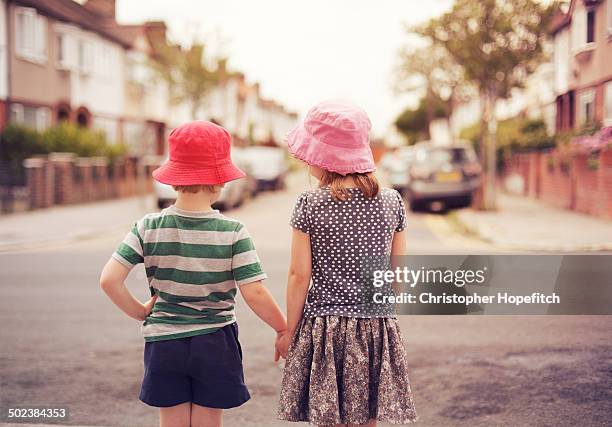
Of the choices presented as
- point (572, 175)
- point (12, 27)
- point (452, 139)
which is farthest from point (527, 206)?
point (12, 27)

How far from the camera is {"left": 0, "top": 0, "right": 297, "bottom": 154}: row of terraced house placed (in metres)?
5.04

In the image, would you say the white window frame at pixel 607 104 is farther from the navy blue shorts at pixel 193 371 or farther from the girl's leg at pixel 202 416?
the girl's leg at pixel 202 416

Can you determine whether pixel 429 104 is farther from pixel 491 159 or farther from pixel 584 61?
pixel 491 159

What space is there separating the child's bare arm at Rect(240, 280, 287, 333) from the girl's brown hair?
0.35 meters

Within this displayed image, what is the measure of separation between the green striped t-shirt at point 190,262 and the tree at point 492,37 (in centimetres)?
212

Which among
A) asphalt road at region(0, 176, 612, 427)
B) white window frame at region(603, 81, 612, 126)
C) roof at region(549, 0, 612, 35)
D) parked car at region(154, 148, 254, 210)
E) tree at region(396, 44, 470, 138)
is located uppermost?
roof at region(549, 0, 612, 35)

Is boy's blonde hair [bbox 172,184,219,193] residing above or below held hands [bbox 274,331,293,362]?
above

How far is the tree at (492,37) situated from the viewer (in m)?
4.11

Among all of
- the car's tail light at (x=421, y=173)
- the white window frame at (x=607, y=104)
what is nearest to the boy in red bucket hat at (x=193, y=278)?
the white window frame at (x=607, y=104)

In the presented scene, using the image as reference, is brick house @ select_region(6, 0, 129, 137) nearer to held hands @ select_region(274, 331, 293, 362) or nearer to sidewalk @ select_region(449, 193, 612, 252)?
sidewalk @ select_region(449, 193, 612, 252)

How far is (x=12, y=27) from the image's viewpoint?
8.44 m

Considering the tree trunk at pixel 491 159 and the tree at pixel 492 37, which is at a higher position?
the tree at pixel 492 37

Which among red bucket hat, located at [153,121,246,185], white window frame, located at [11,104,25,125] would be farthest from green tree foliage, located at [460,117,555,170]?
white window frame, located at [11,104,25,125]

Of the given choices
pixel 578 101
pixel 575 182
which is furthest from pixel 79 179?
pixel 578 101
